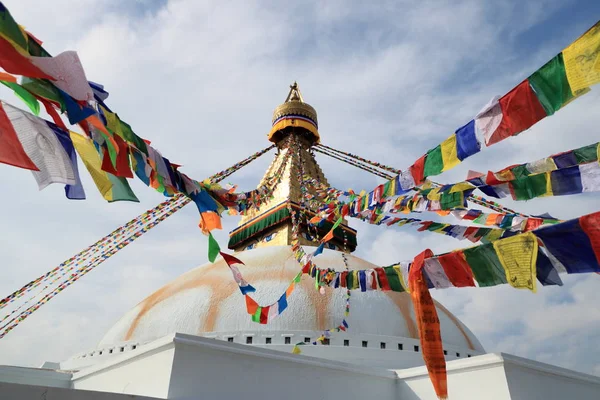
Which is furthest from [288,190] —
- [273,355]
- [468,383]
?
[468,383]

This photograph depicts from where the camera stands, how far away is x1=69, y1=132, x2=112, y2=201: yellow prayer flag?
322 cm

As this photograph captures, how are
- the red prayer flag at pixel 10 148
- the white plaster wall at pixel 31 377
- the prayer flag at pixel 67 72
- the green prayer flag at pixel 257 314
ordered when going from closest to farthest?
the red prayer flag at pixel 10 148 < the prayer flag at pixel 67 72 < the green prayer flag at pixel 257 314 < the white plaster wall at pixel 31 377

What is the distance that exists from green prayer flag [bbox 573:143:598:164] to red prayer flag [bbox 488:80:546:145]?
107cm

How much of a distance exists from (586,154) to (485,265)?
1333mm

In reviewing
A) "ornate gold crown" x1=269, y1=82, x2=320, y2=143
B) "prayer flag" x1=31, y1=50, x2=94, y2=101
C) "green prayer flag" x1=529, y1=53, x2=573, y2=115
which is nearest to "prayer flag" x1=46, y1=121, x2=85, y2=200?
"prayer flag" x1=31, y1=50, x2=94, y2=101

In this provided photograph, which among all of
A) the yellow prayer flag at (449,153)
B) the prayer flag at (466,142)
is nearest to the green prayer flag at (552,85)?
the prayer flag at (466,142)

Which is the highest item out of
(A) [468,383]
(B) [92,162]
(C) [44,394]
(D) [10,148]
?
(B) [92,162]

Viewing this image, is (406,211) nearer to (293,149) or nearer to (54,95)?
(54,95)

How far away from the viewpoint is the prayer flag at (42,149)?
2.76 m

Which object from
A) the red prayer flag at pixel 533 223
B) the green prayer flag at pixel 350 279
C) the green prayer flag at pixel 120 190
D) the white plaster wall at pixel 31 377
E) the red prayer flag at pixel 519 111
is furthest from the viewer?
the white plaster wall at pixel 31 377

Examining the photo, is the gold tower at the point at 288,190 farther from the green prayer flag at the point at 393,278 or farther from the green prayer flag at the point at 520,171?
the green prayer flag at the point at 520,171

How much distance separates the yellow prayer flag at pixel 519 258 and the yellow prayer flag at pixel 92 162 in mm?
2884

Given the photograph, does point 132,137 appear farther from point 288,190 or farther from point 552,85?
point 288,190

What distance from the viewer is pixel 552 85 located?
104 inches
